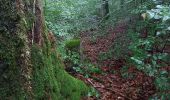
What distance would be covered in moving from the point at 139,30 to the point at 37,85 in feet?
17.2

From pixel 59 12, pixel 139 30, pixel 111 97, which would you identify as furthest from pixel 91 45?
pixel 111 97

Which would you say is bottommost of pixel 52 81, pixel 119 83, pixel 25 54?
pixel 119 83

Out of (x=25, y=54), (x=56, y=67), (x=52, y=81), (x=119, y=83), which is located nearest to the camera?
(x=25, y=54)

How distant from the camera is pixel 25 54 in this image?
3320 millimetres

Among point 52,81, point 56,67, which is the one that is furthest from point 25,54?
point 56,67

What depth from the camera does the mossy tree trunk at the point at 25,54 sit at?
3.16 metres

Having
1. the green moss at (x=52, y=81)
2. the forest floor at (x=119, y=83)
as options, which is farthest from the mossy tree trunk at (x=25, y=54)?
the forest floor at (x=119, y=83)

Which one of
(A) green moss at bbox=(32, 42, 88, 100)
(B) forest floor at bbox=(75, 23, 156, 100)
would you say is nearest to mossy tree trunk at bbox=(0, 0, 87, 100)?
(A) green moss at bbox=(32, 42, 88, 100)

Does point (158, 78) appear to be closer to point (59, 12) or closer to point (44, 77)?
point (44, 77)

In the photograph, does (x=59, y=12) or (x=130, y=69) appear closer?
(x=130, y=69)

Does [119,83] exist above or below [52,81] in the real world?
below

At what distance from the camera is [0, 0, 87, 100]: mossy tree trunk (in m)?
3.16

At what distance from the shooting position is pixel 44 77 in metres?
3.67

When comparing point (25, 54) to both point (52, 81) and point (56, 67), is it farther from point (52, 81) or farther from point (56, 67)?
point (56, 67)
